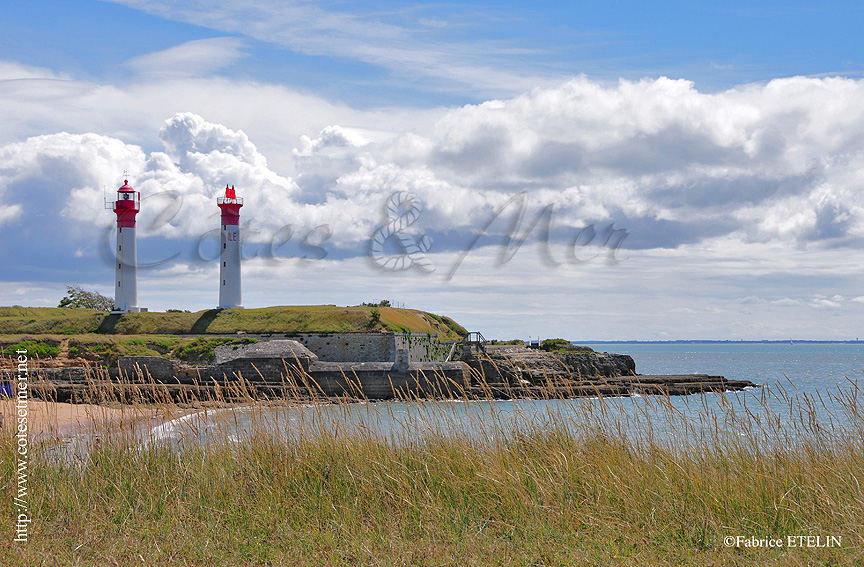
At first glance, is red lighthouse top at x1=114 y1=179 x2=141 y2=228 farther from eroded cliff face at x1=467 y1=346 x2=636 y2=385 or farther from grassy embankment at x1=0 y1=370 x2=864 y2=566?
grassy embankment at x1=0 y1=370 x2=864 y2=566

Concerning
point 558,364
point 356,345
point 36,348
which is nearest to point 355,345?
point 356,345

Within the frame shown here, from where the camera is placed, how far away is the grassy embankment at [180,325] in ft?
132

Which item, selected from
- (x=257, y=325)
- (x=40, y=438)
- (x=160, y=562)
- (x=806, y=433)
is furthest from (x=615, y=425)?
(x=257, y=325)

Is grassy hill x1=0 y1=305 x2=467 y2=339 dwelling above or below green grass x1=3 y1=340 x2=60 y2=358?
above

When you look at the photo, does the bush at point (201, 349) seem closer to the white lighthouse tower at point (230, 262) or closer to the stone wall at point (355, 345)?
the stone wall at point (355, 345)

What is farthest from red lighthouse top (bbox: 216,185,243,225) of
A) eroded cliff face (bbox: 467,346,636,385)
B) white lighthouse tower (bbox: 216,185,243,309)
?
eroded cliff face (bbox: 467,346,636,385)

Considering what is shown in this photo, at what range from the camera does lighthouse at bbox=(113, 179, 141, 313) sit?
46844 millimetres

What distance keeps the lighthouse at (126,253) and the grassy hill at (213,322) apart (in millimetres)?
1237

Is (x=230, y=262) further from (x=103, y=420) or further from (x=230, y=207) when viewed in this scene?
(x=103, y=420)

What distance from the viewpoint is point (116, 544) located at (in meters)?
4.73

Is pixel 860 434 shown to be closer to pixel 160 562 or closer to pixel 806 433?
pixel 806 433

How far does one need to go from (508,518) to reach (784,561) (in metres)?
1.87

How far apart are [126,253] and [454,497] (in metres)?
47.3

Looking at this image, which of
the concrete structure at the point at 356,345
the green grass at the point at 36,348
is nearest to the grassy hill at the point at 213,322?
the concrete structure at the point at 356,345
